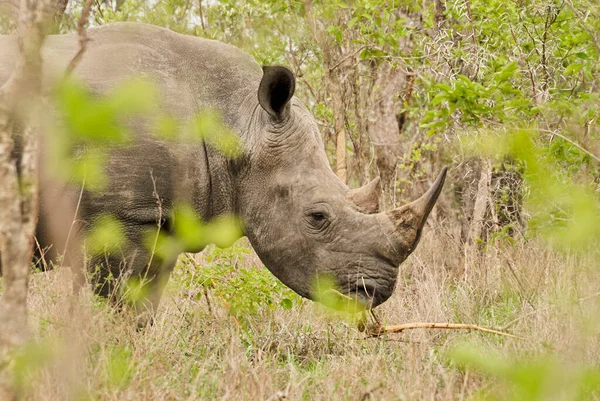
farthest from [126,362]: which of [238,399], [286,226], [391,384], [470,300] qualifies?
[470,300]

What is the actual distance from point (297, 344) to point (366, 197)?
0.97m

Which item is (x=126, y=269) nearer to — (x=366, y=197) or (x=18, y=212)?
(x=366, y=197)

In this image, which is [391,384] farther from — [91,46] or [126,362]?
[91,46]

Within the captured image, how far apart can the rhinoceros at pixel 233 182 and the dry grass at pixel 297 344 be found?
1.20ft

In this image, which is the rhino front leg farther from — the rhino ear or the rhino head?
the rhino ear

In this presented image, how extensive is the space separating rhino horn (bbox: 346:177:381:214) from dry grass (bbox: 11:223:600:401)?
30.8 inches

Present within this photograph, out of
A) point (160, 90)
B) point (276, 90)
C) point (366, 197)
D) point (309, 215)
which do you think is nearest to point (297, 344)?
point (309, 215)

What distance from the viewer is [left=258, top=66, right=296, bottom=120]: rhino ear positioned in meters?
5.01

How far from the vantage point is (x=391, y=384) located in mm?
4062

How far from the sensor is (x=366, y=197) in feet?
17.1

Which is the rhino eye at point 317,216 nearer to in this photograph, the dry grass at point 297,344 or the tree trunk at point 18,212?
the dry grass at point 297,344

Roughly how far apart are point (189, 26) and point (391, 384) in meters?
7.39

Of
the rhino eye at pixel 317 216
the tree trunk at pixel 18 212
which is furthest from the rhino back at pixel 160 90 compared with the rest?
the tree trunk at pixel 18 212

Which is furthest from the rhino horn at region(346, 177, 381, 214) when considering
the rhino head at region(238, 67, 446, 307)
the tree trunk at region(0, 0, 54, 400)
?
the tree trunk at region(0, 0, 54, 400)
